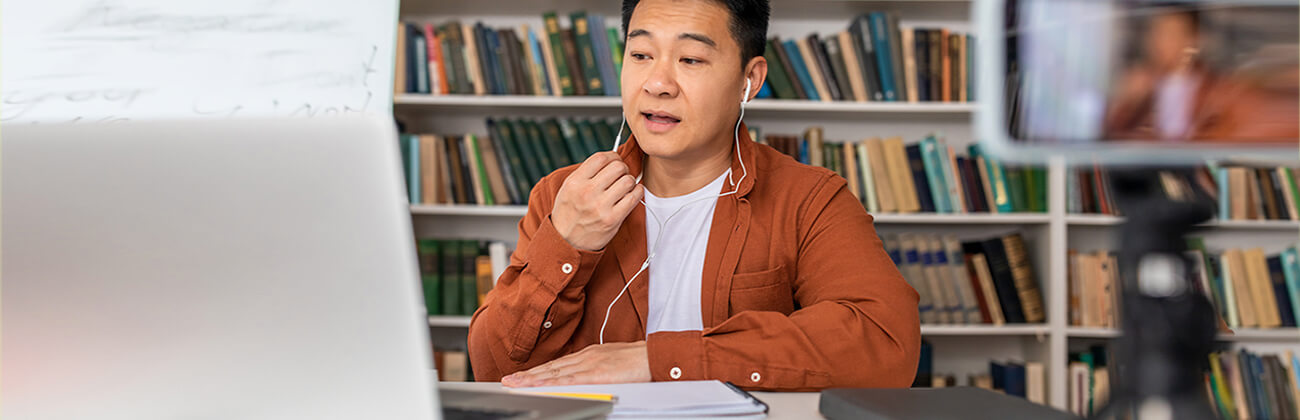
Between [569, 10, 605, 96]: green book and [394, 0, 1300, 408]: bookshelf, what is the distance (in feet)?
0.13

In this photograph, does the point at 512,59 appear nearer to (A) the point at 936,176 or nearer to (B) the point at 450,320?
(B) the point at 450,320

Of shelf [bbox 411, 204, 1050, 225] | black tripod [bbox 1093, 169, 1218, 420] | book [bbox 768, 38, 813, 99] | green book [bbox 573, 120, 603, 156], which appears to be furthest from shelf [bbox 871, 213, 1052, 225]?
black tripod [bbox 1093, 169, 1218, 420]

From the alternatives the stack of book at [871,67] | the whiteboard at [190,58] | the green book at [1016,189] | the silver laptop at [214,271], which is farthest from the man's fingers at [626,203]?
the green book at [1016,189]

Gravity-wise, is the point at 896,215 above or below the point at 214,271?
below

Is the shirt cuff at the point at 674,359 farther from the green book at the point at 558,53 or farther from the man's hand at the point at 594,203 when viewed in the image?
the green book at the point at 558,53

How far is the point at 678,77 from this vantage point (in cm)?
139

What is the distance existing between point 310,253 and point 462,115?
7.89ft

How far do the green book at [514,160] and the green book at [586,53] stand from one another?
0.87 feet

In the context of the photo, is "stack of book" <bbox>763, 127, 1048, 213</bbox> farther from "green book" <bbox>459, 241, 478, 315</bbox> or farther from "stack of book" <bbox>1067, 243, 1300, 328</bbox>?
"green book" <bbox>459, 241, 478, 315</bbox>

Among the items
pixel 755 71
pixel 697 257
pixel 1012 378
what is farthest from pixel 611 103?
pixel 1012 378

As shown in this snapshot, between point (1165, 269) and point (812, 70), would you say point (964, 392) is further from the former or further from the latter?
point (812, 70)

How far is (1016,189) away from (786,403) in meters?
1.93

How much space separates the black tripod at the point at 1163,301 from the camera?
0.44m

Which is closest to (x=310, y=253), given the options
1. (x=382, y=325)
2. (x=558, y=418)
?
(x=382, y=325)
